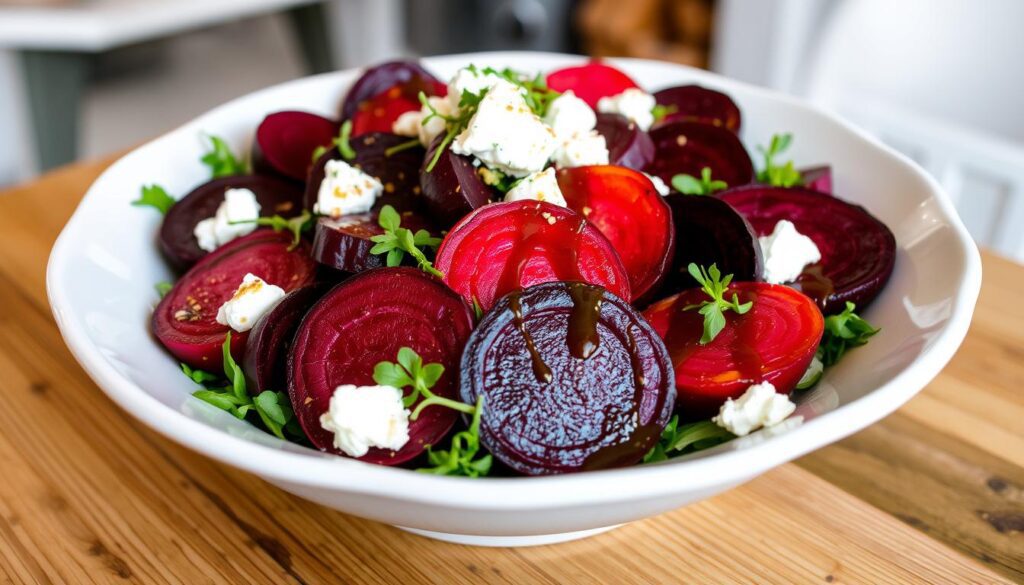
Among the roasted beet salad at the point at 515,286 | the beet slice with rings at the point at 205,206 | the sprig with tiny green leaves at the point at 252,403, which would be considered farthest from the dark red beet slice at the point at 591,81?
the sprig with tiny green leaves at the point at 252,403

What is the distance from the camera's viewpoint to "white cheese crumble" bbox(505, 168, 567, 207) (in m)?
1.14

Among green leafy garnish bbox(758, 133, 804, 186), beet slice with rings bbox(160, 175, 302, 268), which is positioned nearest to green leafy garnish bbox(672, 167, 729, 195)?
green leafy garnish bbox(758, 133, 804, 186)

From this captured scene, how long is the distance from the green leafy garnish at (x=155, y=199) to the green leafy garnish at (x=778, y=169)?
96cm

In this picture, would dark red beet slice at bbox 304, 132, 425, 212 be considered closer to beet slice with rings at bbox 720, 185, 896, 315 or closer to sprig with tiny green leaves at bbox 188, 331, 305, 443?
sprig with tiny green leaves at bbox 188, 331, 305, 443

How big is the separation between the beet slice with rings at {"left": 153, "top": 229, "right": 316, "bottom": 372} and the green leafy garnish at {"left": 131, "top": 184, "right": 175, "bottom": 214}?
0.18m

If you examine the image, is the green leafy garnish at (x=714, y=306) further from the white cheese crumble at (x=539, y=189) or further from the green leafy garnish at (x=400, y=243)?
the green leafy garnish at (x=400, y=243)

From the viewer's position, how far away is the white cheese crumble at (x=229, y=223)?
53.5 inches

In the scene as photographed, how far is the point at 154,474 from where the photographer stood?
4.03 feet

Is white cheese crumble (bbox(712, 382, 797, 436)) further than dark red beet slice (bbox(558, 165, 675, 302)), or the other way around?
dark red beet slice (bbox(558, 165, 675, 302))

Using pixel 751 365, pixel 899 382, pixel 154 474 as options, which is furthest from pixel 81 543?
pixel 899 382

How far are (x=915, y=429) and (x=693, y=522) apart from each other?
0.40 meters

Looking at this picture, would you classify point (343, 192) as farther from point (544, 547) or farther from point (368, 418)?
point (544, 547)

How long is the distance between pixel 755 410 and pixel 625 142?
507 millimetres

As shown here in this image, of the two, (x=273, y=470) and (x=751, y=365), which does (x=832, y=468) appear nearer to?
(x=751, y=365)
